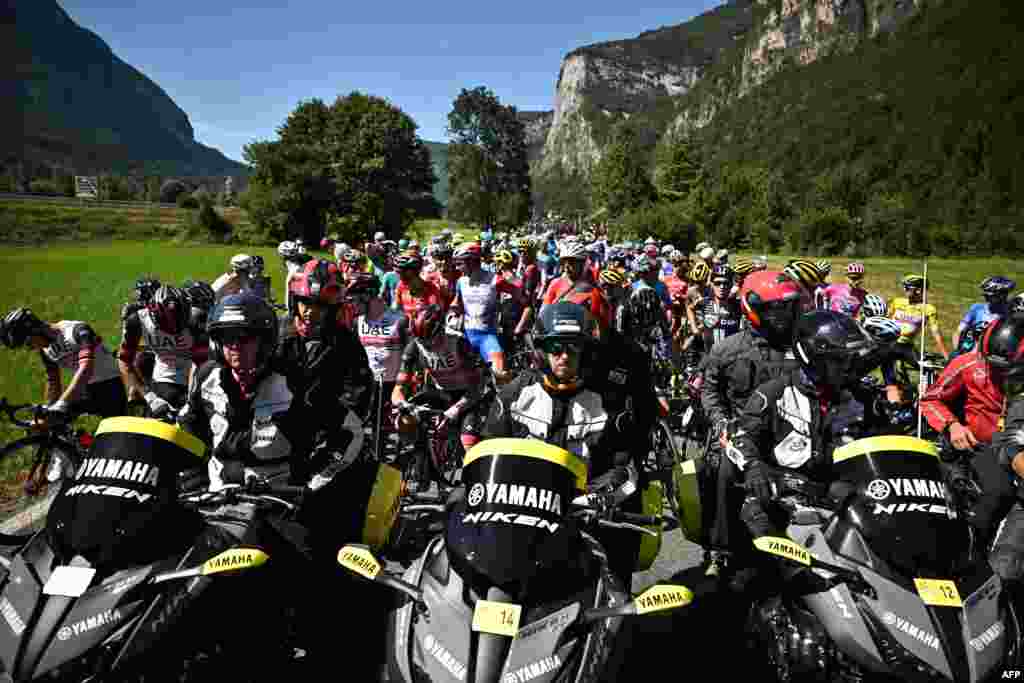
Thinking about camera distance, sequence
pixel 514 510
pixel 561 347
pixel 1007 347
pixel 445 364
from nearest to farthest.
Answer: pixel 514 510, pixel 561 347, pixel 1007 347, pixel 445 364

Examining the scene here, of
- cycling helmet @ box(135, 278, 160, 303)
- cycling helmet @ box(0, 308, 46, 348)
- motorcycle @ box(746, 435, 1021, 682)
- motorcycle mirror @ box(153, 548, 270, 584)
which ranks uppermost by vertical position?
cycling helmet @ box(135, 278, 160, 303)

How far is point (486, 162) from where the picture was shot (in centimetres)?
7231

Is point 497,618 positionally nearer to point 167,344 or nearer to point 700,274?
point 167,344

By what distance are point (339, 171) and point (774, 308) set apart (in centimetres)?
5496

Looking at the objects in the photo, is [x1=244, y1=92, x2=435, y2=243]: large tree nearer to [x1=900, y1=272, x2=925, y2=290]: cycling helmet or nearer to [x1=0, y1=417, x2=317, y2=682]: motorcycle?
[x1=900, y1=272, x2=925, y2=290]: cycling helmet

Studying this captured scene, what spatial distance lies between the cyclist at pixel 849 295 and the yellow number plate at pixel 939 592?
21.6 feet

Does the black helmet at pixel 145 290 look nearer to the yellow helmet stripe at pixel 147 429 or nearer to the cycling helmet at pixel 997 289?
the yellow helmet stripe at pixel 147 429

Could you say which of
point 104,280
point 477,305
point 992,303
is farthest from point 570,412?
point 104,280

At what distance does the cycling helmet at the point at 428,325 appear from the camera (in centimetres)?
606

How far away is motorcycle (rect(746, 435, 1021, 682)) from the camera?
2344 millimetres

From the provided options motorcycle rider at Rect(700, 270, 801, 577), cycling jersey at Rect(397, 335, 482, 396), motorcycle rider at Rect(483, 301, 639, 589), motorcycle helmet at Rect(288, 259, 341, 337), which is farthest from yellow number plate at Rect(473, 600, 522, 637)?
cycling jersey at Rect(397, 335, 482, 396)

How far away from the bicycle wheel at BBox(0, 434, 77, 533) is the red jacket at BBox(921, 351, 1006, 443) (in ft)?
24.6

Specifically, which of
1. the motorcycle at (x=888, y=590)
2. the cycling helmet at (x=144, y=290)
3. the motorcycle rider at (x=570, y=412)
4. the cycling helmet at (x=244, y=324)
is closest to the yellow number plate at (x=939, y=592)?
the motorcycle at (x=888, y=590)

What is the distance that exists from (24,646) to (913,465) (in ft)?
12.5
